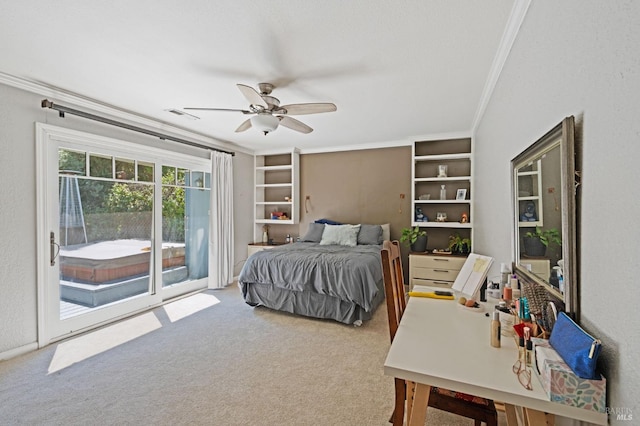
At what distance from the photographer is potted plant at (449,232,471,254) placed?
164 inches

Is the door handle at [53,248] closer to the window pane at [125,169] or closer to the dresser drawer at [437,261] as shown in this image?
the window pane at [125,169]

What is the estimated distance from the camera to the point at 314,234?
4.87 m

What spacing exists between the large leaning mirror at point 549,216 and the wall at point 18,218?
388 centimetres

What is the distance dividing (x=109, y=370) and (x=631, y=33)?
3406mm

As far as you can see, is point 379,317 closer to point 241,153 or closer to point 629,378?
point 629,378

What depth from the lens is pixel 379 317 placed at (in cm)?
334

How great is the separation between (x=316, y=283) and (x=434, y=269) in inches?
76.0

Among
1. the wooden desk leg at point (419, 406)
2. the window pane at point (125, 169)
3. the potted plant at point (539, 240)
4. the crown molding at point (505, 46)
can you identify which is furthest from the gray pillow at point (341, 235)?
the wooden desk leg at point (419, 406)

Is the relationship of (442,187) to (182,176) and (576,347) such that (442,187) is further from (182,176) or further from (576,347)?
(182,176)

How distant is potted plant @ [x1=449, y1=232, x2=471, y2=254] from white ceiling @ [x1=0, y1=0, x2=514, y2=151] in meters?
2.00

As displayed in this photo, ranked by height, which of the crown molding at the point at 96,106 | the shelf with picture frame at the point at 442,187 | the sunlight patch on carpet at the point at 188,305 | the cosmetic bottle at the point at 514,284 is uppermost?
the crown molding at the point at 96,106

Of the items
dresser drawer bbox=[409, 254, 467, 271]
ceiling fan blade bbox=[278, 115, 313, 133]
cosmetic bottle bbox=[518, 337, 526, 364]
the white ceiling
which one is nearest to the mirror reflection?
cosmetic bottle bbox=[518, 337, 526, 364]

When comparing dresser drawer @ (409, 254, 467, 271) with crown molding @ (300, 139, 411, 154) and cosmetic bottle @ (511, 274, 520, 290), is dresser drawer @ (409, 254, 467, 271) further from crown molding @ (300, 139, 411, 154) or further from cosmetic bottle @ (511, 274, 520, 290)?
cosmetic bottle @ (511, 274, 520, 290)

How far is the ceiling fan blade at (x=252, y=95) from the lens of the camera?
6.90 ft
